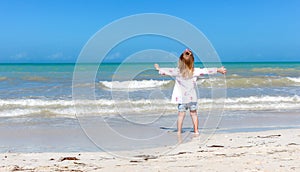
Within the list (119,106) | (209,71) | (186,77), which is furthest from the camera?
(119,106)

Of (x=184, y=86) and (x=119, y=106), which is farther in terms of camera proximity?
(x=119, y=106)

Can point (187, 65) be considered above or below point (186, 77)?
above

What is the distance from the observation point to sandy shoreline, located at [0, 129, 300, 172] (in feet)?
15.5

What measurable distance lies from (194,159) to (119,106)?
26.4 feet

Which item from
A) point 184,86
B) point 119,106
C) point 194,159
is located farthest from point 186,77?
point 119,106

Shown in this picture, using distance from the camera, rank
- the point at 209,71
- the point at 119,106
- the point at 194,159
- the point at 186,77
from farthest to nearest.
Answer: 1. the point at 119,106
2. the point at 186,77
3. the point at 209,71
4. the point at 194,159

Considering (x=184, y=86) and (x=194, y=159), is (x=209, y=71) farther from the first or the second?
(x=194, y=159)

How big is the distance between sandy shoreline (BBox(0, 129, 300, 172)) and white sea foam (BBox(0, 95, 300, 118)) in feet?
→ 16.0

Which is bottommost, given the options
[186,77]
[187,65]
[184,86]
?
[184,86]

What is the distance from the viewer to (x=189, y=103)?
735cm

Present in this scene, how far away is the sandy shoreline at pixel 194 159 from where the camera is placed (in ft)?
15.5

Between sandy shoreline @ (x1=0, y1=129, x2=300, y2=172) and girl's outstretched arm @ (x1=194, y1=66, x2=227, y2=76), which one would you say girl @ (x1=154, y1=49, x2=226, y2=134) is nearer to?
girl's outstretched arm @ (x1=194, y1=66, x2=227, y2=76)

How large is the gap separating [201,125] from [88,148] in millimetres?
3271

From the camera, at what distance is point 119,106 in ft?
43.3
